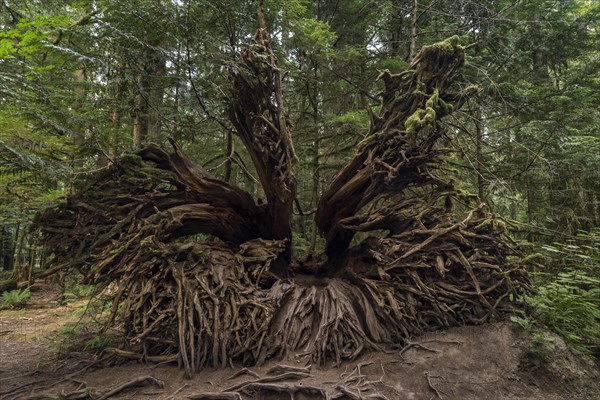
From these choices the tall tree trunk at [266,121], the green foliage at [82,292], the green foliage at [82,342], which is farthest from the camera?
the tall tree trunk at [266,121]

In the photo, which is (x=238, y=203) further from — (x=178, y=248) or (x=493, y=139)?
(x=493, y=139)

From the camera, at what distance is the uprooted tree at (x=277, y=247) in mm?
3996

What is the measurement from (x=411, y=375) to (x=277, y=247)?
2.49 m

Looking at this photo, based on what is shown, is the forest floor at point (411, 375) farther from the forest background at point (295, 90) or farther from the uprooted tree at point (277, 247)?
the forest background at point (295, 90)

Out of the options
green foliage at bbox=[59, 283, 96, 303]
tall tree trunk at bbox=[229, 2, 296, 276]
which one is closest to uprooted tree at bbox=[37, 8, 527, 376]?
tall tree trunk at bbox=[229, 2, 296, 276]

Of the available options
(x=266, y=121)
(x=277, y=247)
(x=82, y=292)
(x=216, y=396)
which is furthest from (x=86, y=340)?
(x=266, y=121)

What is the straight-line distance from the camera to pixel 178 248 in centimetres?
424

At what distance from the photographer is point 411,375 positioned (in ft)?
11.3

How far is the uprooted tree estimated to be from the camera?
400 centimetres

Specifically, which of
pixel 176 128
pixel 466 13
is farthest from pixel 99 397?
pixel 466 13

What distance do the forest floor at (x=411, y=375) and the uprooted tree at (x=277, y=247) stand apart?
0.73 feet

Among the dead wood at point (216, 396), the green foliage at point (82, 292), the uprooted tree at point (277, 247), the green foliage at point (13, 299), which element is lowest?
the green foliage at point (13, 299)

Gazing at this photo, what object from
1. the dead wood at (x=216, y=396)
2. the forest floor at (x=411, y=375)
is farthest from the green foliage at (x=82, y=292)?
the dead wood at (x=216, y=396)

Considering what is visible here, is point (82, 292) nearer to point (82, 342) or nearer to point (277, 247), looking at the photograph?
point (82, 342)
